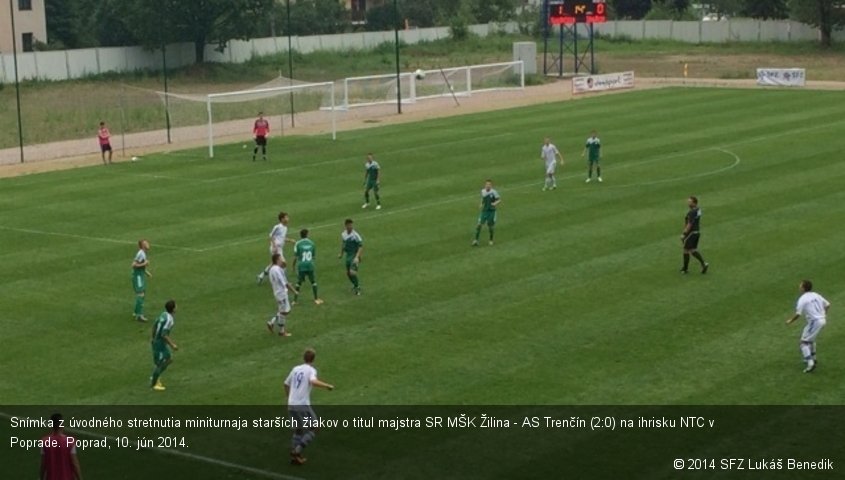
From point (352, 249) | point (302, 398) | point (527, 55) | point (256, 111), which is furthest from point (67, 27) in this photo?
point (302, 398)

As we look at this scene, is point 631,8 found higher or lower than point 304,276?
higher

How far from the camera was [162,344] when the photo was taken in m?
24.4

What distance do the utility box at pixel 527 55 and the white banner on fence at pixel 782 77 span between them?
14.9 meters

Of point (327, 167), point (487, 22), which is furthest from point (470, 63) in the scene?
point (327, 167)

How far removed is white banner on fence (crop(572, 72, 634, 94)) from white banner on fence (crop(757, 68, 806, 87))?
800 cm

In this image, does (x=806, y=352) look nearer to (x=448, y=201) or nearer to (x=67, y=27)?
(x=448, y=201)

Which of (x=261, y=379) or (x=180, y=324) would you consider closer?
(x=261, y=379)

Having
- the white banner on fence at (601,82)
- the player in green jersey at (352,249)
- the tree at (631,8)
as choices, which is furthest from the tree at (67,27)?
the player in green jersey at (352,249)

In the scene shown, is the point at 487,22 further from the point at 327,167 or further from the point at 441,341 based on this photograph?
the point at 441,341

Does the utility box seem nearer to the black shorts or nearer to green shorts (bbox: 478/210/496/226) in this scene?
green shorts (bbox: 478/210/496/226)

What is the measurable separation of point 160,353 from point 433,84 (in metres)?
59.0

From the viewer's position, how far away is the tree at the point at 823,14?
368 ft

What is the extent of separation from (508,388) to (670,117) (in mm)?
45791

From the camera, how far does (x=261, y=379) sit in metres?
25.1
